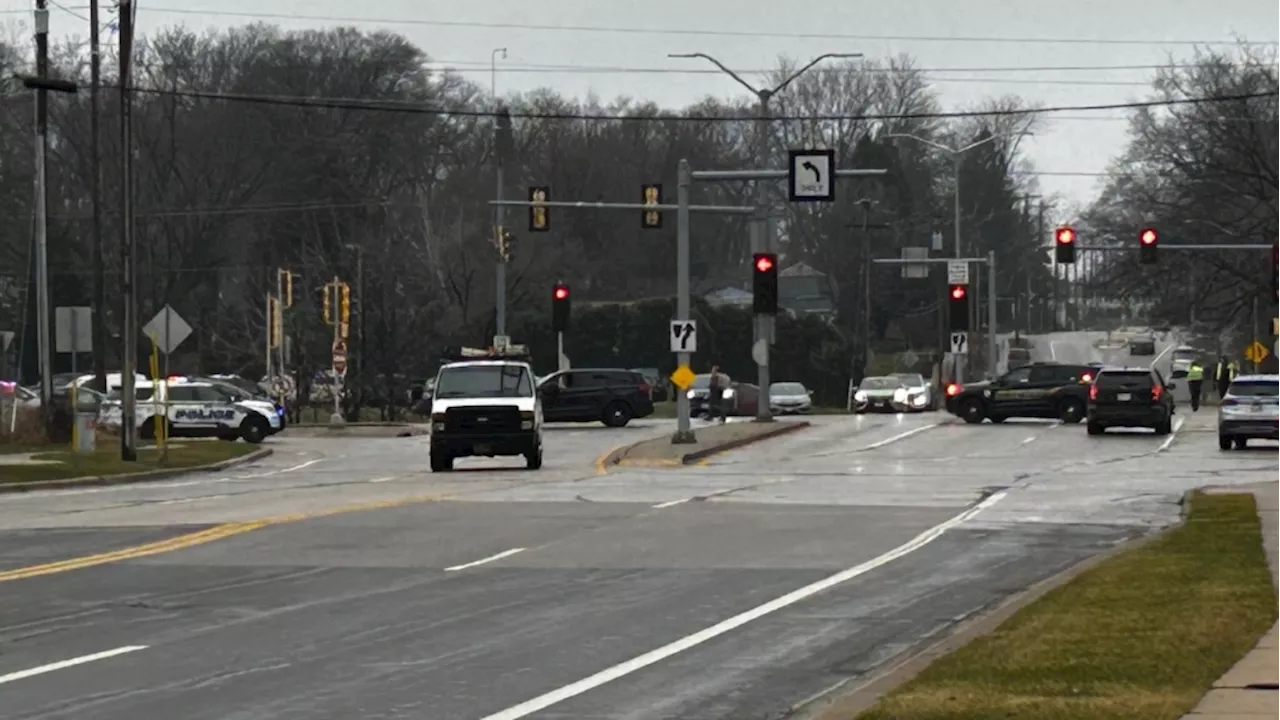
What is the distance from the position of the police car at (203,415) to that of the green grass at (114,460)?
2880 millimetres

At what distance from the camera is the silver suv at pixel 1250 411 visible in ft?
137

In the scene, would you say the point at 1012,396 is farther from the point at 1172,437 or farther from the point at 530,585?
the point at 530,585

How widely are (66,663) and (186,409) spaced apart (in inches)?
1593

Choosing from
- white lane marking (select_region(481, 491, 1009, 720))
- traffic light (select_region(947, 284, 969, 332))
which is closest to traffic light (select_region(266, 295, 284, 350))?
traffic light (select_region(947, 284, 969, 332))

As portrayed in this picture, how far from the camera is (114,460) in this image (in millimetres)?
39688

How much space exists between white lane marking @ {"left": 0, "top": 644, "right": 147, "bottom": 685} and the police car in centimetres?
3941

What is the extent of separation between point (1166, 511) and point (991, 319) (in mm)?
52923

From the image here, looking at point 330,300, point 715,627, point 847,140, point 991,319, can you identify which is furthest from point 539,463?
point 847,140

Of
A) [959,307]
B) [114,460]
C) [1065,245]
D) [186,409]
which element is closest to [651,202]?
[186,409]

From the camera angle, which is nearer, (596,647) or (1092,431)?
(596,647)

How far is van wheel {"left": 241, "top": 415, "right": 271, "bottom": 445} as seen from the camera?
52469 mm

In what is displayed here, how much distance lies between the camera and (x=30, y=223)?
83.4 metres

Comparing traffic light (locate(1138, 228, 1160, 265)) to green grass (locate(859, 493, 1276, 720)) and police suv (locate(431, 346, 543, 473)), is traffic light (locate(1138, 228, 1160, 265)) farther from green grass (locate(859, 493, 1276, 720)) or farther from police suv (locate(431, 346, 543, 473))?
green grass (locate(859, 493, 1276, 720))

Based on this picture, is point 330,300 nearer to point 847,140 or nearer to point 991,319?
point 991,319
